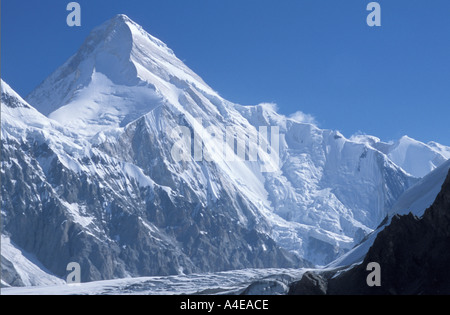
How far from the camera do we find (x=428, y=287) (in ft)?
517
